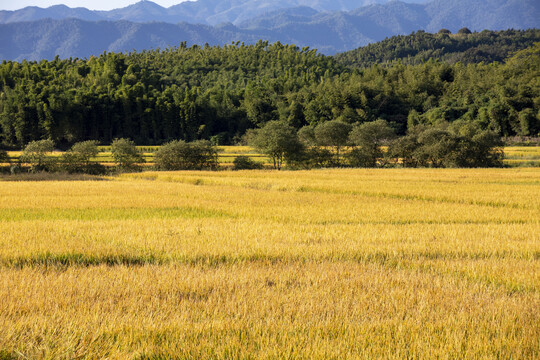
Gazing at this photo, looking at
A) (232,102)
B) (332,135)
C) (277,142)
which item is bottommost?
(277,142)

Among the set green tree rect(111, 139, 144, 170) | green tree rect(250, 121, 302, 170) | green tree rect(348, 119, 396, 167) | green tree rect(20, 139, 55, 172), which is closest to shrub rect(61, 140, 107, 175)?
green tree rect(20, 139, 55, 172)

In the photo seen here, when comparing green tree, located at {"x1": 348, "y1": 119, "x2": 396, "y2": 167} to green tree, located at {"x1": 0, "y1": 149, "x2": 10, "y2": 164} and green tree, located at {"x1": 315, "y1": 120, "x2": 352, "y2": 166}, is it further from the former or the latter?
green tree, located at {"x1": 0, "y1": 149, "x2": 10, "y2": 164}

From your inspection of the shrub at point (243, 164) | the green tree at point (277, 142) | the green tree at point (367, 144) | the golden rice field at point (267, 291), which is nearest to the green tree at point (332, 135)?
the green tree at point (367, 144)

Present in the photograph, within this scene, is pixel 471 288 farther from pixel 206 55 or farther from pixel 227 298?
pixel 206 55

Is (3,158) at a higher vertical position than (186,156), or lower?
higher

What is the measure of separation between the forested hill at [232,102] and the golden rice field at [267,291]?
71144 mm

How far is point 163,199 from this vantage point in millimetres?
21844

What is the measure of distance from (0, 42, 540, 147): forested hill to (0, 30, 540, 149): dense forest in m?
0.26

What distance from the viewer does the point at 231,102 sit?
12412cm

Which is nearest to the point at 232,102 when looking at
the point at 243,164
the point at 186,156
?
the point at 186,156

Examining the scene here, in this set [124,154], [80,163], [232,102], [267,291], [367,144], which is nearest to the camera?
[267,291]

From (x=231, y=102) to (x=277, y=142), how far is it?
66.2 metres

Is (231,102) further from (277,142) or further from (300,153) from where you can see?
(277,142)

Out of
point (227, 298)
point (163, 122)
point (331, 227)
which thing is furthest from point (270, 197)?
point (163, 122)
